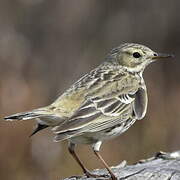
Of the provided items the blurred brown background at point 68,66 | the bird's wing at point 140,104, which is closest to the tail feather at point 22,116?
the bird's wing at point 140,104

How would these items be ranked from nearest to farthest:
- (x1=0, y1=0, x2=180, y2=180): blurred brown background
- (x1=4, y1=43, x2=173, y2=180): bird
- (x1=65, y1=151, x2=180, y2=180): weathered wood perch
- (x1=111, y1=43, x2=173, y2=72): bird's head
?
(x1=65, y1=151, x2=180, y2=180): weathered wood perch, (x1=4, y1=43, x2=173, y2=180): bird, (x1=111, y1=43, x2=173, y2=72): bird's head, (x1=0, y1=0, x2=180, y2=180): blurred brown background

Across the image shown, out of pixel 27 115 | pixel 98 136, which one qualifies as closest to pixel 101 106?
pixel 98 136

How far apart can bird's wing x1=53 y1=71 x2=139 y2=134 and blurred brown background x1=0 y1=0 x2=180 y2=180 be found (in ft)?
11.1

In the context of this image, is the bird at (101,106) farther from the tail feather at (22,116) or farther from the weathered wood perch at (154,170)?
the weathered wood perch at (154,170)

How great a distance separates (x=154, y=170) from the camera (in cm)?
696

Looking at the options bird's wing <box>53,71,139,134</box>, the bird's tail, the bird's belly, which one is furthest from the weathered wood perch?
the bird's tail

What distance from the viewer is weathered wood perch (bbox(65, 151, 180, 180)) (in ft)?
22.3

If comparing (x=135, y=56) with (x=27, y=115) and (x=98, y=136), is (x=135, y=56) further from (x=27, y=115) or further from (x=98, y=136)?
(x=27, y=115)

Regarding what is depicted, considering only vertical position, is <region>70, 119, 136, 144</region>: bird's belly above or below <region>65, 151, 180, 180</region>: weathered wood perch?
above

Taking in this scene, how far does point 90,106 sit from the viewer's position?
289 inches

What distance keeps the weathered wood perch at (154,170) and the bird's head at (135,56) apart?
102 cm

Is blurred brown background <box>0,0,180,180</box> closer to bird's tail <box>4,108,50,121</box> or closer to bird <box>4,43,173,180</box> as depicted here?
bird <box>4,43,173,180</box>

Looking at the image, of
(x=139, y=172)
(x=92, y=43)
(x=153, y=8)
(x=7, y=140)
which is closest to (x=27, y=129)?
(x=7, y=140)

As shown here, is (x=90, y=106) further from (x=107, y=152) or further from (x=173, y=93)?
(x=173, y=93)
